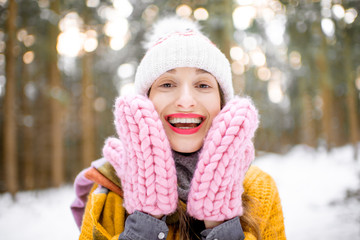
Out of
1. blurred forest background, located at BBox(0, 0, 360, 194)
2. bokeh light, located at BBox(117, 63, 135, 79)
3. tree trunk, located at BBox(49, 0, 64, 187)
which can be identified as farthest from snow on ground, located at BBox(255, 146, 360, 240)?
tree trunk, located at BBox(49, 0, 64, 187)

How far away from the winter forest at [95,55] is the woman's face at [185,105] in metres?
3.77

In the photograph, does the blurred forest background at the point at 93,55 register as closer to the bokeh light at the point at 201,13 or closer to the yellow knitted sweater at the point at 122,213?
the bokeh light at the point at 201,13

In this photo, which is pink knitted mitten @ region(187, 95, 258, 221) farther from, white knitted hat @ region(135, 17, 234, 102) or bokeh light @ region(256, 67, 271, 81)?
bokeh light @ region(256, 67, 271, 81)

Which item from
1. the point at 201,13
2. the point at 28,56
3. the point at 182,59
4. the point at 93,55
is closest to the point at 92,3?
the point at 93,55

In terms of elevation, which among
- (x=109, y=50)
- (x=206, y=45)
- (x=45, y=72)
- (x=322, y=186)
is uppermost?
(x=109, y=50)

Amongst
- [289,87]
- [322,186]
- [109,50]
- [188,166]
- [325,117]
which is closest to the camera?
[188,166]

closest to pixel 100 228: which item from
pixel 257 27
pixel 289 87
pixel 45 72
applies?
pixel 257 27

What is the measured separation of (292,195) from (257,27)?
5845 millimetres

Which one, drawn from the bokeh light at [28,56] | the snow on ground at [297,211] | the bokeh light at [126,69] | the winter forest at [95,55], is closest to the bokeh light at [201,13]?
the winter forest at [95,55]

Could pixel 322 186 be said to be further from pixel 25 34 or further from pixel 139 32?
pixel 25 34

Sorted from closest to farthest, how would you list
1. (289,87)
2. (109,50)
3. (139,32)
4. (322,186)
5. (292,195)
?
(292,195) → (322,186) → (139,32) → (109,50) → (289,87)

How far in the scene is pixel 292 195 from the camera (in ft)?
21.8

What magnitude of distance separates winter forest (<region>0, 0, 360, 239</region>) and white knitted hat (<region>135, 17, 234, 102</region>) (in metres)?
3.60

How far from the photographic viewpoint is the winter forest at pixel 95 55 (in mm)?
6734
